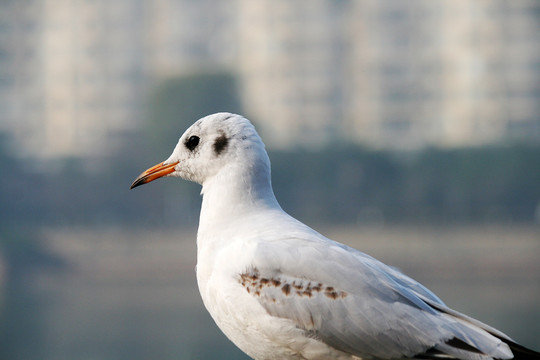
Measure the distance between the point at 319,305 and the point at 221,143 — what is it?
1.50ft

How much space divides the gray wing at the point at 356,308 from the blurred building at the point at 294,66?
30.1 meters

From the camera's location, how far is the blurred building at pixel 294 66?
34.1 meters

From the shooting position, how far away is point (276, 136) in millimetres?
33781

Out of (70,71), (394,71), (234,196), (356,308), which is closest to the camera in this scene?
(356,308)

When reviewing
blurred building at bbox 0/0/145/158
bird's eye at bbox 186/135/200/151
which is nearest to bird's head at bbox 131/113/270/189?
bird's eye at bbox 186/135/200/151

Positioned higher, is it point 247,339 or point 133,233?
point 247,339

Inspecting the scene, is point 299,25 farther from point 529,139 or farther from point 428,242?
point 428,242

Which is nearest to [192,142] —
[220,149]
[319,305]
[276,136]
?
[220,149]

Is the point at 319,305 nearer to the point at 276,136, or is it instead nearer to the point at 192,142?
the point at 192,142

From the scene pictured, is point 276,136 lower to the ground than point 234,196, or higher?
lower

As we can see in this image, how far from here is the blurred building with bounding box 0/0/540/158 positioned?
3406 centimetres

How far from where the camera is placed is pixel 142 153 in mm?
32562

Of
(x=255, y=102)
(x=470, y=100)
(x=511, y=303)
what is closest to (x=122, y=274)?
(x=511, y=303)

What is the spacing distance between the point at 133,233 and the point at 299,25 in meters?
12.7
